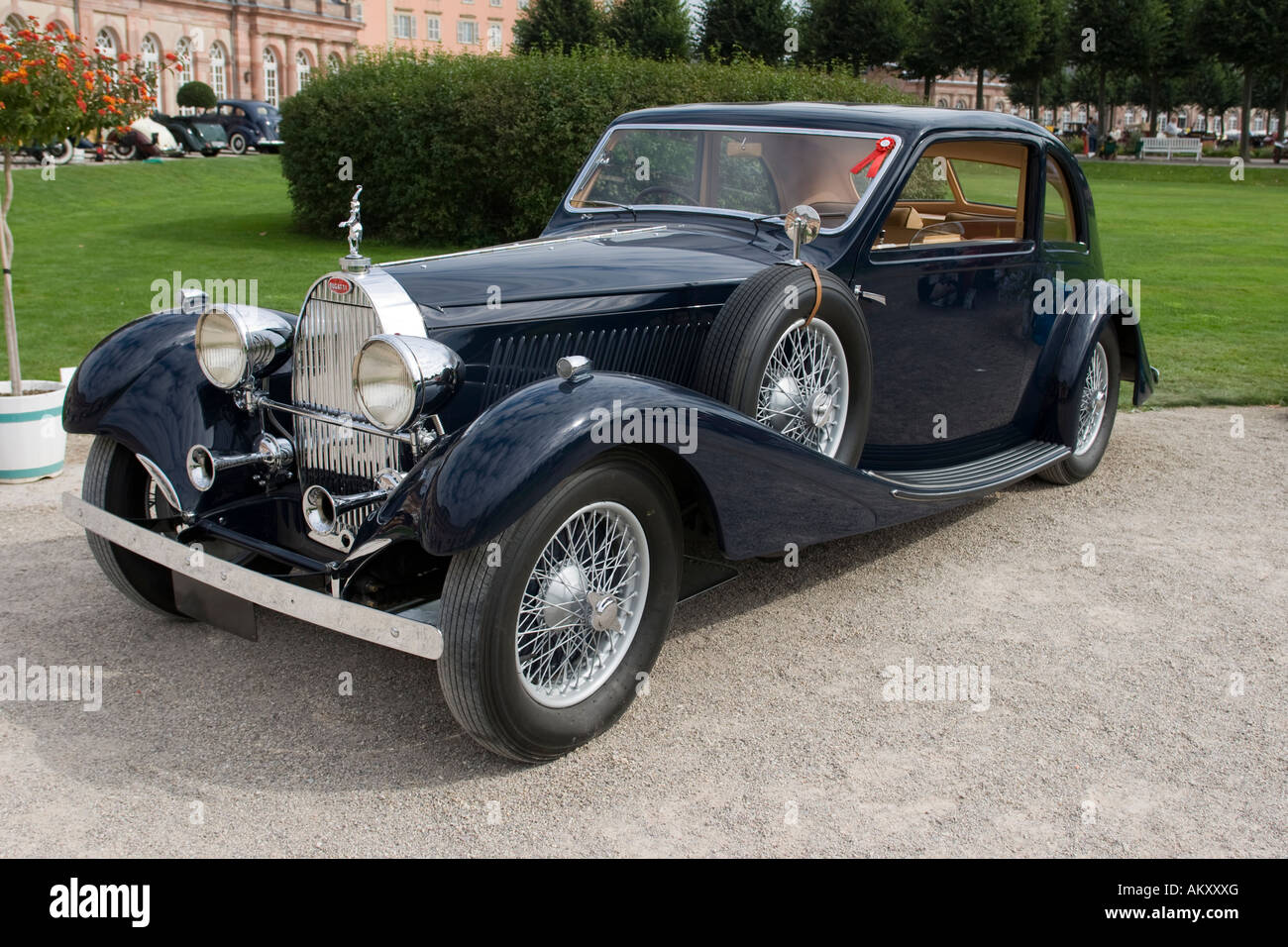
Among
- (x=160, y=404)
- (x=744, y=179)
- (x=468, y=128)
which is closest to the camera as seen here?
(x=160, y=404)

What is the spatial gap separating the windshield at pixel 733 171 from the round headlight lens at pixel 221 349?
192 cm

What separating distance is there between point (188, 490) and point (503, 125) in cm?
1247

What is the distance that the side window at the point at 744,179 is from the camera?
4.77 metres

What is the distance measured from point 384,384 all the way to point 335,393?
0.43 meters

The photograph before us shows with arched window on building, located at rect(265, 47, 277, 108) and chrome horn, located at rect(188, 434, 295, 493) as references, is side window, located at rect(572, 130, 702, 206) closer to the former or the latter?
chrome horn, located at rect(188, 434, 295, 493)

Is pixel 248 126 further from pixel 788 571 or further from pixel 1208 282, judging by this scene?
pixel 788 571

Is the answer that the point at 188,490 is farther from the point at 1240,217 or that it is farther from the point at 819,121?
the point at 1240,217

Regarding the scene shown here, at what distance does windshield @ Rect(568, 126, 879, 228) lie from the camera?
4.72m

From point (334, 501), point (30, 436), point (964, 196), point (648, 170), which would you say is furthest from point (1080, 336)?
point (30, 436)

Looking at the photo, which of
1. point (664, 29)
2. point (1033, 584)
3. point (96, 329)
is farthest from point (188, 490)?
point (664, 29)

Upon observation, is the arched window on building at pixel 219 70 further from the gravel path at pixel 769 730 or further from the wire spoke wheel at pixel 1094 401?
the wire spoke wheel at pixel 1094 401

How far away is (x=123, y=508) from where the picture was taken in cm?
419

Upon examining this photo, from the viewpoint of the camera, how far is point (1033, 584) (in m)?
4.71

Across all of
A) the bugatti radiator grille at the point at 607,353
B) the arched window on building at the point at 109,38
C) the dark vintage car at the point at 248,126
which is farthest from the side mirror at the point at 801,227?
the arched window on building at the point at 109,38
